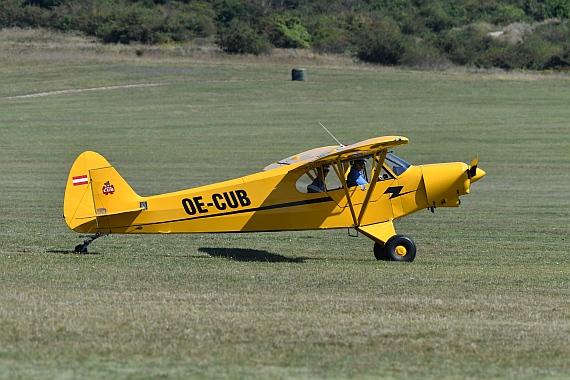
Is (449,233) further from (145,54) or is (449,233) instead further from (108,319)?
(145,54)

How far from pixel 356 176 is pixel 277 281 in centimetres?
355

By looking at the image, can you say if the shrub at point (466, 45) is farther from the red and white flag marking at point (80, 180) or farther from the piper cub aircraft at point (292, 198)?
the red and white flag marking at point (80, 180)

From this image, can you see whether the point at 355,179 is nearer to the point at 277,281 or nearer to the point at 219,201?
the point at 219,201

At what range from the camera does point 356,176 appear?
50.2 feet

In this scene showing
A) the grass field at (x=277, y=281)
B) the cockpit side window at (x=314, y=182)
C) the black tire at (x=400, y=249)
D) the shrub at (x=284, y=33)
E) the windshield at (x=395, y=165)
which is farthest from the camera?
the shrub at (x=284, y=33)

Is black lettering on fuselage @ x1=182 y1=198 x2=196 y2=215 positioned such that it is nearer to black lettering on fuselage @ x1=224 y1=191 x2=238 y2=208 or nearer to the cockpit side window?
black lettering on fuselage @ x1=224 y1=191 x2=238 y2=208

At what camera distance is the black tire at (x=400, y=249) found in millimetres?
14891

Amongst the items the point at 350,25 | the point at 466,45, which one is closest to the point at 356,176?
the point at 466,45

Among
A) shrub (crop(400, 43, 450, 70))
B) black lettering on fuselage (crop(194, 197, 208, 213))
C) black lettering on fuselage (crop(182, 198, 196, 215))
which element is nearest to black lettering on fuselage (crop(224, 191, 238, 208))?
black lettering on fuselage (crop(194, 197, 208, 213))

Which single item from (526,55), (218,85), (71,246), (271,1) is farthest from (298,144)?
(271,1)

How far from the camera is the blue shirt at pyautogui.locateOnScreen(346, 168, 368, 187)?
15227mm

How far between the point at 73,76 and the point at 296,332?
170 feet

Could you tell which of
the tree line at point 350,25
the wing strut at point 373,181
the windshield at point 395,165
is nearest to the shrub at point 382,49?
the tree line at point 350,25

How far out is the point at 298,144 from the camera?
40.5 meters
